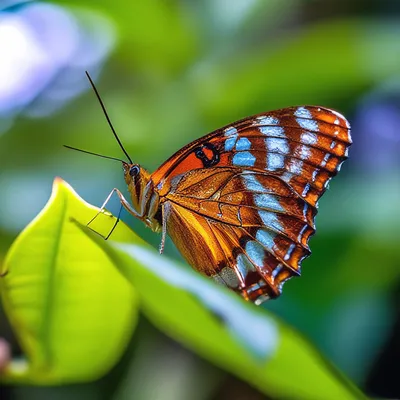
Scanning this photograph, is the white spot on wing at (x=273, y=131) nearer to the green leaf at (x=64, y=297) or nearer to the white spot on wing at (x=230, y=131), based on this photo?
the white spot on wing at (x=230, y=131)

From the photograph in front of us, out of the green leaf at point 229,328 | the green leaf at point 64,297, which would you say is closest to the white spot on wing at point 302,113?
the green leaf at point 64,297

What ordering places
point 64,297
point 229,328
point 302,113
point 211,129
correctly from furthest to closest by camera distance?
point 211,129 → point 302,113 → point 64,297 → point 229,328

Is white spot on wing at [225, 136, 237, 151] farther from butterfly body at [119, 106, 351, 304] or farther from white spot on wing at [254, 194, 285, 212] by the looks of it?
white spot on wing at [254, 194, 285, 212]

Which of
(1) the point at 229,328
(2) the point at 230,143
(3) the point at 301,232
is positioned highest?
(1) the point at 229,328

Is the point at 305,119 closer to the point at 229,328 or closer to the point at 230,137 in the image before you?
the point at 230,137

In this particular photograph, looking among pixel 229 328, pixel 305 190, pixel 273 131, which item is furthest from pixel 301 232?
pixel 229 328

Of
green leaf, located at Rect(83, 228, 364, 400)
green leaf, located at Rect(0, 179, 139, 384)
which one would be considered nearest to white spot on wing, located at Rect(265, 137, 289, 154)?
green leaf, located at Rect(0, 179, 139, 384)

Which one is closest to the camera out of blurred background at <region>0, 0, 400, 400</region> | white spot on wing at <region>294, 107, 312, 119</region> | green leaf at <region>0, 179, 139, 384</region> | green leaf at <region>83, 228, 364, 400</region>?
green leaf at <region>83, 228, 364, 400</region>

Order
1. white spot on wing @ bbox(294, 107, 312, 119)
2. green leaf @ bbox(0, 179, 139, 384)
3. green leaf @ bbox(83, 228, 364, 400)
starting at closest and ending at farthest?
green leaf @ bbox(83, 228, 364, 400)
green leaf @ bbox(0, 179, 139, 384)
white spot on wing @ bbox(294, 107, 312, 119)
